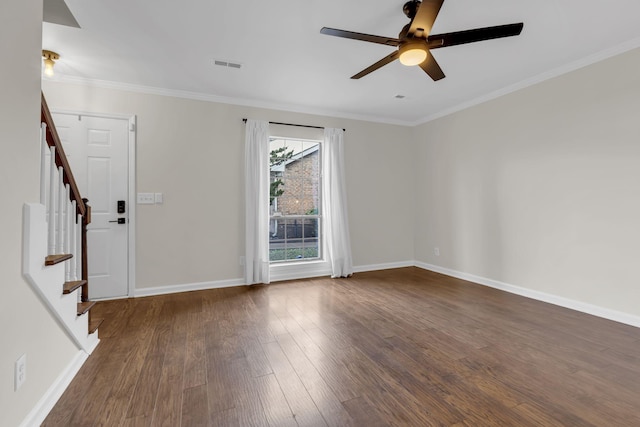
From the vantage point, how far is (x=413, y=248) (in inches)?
211

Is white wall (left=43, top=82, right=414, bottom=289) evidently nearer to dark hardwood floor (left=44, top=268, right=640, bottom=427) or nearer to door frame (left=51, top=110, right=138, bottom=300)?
door frame (left=51, top=110, right=138, bottom=300)

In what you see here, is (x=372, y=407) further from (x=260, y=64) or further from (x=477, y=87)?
(x=477, y=87)

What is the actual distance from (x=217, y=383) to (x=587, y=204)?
3.81 metres

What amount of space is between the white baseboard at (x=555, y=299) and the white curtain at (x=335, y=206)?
5.55ft

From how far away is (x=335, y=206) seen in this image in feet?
15.0

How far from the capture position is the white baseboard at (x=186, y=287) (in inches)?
143

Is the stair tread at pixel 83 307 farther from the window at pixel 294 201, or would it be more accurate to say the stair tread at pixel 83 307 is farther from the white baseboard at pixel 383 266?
the white baseboard at pixel 383 266

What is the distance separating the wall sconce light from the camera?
113 inches

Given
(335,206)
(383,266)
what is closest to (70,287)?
(335,206)

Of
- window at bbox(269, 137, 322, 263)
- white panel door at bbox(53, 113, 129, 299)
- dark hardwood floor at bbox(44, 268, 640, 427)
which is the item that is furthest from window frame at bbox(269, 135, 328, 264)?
white panel door at bbox(53, 113, 129, 299)

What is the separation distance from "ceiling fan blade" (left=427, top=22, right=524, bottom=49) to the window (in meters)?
2.73

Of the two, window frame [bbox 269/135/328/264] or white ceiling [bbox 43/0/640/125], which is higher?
white ceiling [bbox 43/0/640/125]

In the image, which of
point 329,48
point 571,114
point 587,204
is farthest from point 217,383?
point 571,114

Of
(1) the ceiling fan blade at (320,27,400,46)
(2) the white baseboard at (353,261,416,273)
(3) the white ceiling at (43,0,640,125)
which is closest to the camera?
(1) the ceiling fan blade at (320,27,400,46)
